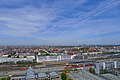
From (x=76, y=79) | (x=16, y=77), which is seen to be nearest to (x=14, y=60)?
(x=16, y=77)

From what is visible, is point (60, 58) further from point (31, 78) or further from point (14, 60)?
point (31, 78)

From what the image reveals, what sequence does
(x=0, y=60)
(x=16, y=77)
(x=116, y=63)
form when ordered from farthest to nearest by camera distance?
(x=0, y=60) < (x=116, y=63) < (x=16, y=77)

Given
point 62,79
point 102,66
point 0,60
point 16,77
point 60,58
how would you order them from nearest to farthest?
point 62,79 < point 16,77 < point 102,66 < point 0,60 < point 60,58

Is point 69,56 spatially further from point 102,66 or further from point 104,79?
point 104,79

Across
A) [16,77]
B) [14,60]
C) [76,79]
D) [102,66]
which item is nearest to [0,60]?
[14,60]

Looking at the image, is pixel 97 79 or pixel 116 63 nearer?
pixel 97 79

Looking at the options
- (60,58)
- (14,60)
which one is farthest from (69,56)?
(14,60)

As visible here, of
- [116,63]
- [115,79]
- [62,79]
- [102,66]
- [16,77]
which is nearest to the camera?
[115,79]

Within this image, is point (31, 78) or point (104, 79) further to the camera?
point (31, 78)
